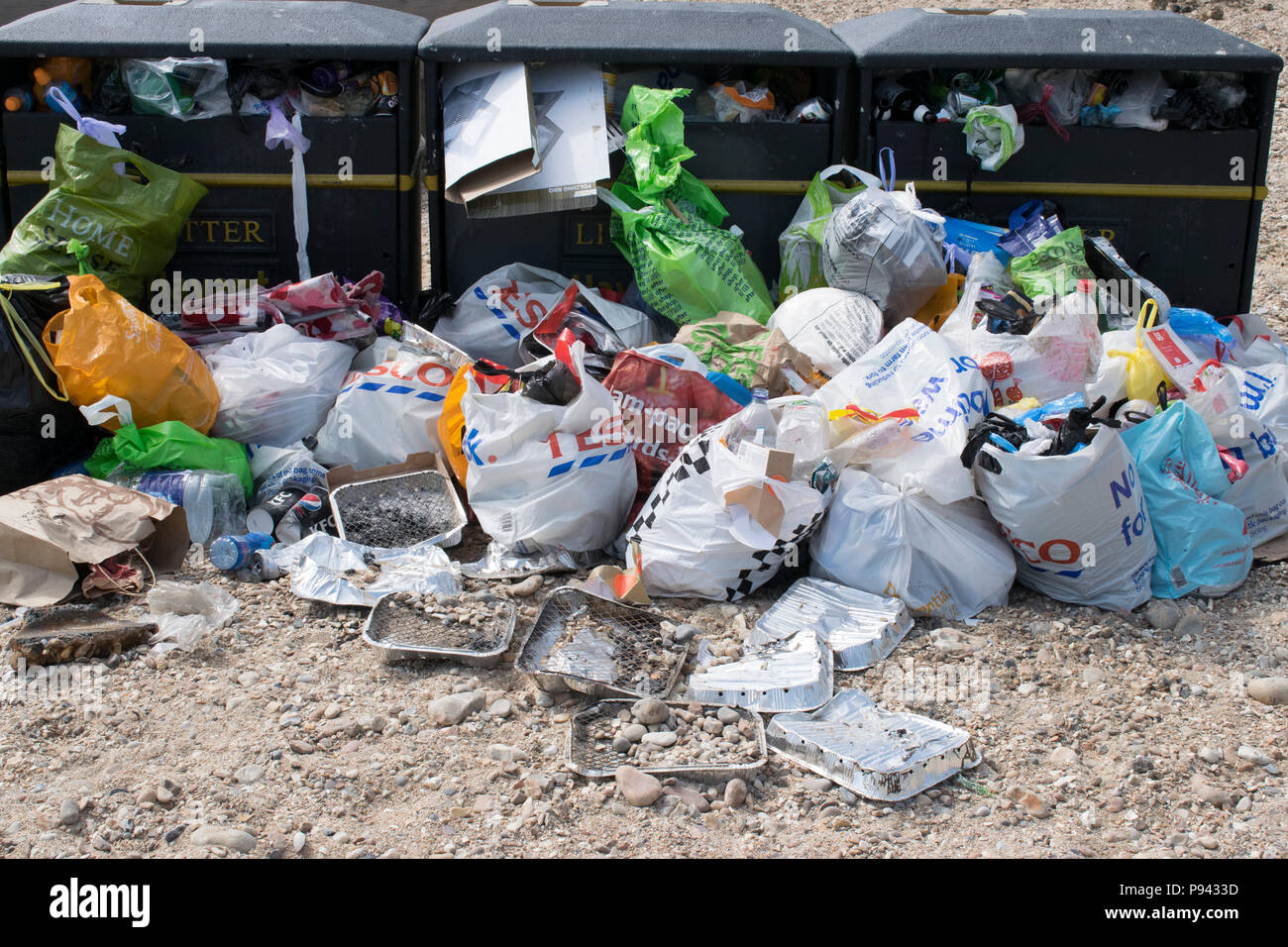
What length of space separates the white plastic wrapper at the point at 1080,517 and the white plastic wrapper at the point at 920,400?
0.31 feet

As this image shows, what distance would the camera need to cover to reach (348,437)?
352 cm

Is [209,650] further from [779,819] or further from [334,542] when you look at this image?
[779,819]

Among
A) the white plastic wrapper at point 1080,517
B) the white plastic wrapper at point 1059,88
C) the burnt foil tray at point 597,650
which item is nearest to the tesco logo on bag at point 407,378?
the burnt foil tray at point 597,650

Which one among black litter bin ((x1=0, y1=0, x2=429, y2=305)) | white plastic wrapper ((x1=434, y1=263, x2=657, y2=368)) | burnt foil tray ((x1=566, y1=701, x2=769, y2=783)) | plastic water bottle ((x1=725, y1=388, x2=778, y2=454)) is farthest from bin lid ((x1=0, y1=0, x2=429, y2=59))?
burnt foil tray ((x1=566, y1=701, x2=769, y2=783))

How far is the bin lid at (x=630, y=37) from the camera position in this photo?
3779mm

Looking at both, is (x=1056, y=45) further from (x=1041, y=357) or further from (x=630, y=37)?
(x=630, y=37)

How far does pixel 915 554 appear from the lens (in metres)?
2.93

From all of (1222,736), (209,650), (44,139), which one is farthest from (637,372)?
(44,139)

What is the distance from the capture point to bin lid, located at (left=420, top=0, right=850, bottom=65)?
378 cm

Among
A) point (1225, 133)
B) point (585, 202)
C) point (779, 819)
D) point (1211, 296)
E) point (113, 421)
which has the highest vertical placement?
point (1225, 133)

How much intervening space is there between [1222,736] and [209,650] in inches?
86.9

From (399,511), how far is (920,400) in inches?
58.2

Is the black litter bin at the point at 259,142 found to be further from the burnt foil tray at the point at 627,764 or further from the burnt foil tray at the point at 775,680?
the burnt foil tray at the point at 627,764

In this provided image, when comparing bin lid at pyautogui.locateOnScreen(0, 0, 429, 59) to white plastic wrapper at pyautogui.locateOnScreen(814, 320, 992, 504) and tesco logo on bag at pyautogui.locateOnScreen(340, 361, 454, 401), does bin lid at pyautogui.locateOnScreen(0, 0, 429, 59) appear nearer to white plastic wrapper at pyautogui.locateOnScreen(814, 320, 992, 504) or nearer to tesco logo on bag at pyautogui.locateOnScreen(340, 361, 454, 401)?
tesco logo on bag at pyautogui.locateOnScreen(340, 361, 454, 401)
